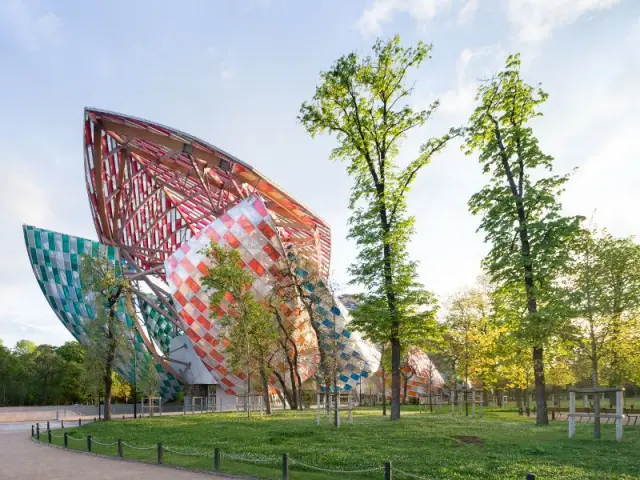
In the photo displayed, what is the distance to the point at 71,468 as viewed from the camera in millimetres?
15133

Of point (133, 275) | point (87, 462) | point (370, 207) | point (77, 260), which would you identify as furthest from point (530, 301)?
point (77, 260)

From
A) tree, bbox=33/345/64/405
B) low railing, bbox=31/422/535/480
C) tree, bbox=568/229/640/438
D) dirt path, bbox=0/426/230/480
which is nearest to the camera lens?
low railing, bbox=31/422/535/480

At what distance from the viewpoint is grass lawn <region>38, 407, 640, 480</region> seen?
12.3 m

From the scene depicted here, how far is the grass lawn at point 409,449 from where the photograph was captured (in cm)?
1233

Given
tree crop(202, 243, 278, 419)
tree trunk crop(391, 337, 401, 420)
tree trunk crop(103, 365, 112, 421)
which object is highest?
tree crop(202, 243, 278, 419)

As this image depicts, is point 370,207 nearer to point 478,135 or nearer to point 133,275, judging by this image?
point 478,135

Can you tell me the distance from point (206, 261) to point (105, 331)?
1125cm

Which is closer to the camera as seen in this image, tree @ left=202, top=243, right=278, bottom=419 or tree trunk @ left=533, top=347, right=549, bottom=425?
tree trunk @ left=533, top=347, right=549, bottom=425

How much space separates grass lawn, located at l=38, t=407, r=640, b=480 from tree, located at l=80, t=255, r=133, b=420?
381 inches

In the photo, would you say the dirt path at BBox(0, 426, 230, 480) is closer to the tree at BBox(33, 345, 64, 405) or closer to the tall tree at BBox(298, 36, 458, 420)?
the tall tree at BBox(298, 36, 458, 420)

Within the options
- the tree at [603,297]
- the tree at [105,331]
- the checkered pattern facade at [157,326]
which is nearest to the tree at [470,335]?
the tree at [603,297]

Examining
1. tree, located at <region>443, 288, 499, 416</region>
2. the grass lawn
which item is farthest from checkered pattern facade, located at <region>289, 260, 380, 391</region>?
the grass lawn

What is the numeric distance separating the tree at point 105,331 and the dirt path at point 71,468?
41.5 feet

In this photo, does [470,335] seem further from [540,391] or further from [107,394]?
[107,394]
